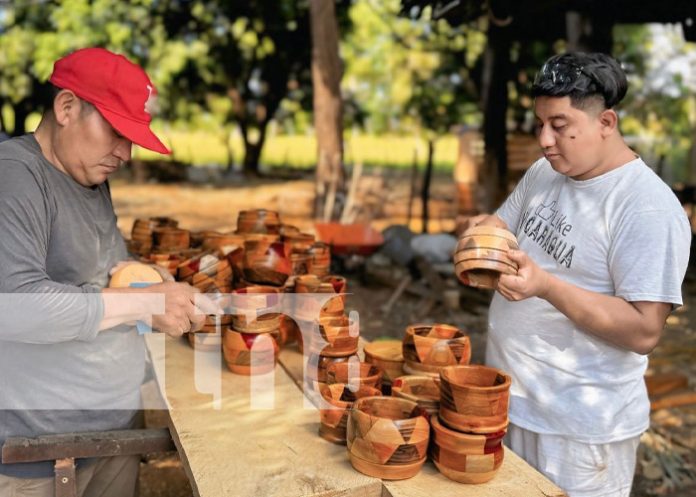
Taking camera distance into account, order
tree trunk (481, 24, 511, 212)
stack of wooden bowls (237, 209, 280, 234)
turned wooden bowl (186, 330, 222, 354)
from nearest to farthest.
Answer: turned wooden bowl (186, 330, 222, 354) < stack of wooden bowls (237, 209, 280, 234) < tree trunk (481, 24, 511, 212)

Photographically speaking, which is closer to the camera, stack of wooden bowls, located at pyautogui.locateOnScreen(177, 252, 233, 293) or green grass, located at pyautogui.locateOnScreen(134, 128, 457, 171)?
stack of wooden bowls, located at pyautogui.locateOnScreen(177, 252, 233, 293)

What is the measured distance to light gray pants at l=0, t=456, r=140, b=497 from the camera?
2.05 metres

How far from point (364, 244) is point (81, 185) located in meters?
6.08

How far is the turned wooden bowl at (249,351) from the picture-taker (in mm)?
2389

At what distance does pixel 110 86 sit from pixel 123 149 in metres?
0.19

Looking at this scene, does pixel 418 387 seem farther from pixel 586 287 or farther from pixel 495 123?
pixel 495 123

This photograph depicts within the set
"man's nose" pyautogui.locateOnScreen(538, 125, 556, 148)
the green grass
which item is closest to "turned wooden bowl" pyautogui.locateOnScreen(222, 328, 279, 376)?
"man's nose" pyautogui.locateOnScreen(538, 125, 556, 148)

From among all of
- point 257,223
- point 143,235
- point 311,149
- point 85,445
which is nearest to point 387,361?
point 85,445

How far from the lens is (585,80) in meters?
1.92

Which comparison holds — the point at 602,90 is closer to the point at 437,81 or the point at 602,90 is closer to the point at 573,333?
the point at 573,333

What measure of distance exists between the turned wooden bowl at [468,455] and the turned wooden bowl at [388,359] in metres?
0.51

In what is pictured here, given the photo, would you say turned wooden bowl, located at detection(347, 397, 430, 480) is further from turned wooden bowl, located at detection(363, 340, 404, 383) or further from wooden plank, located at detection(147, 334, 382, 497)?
turned wooden bowl, located at detection(363, 340, 404, 383)

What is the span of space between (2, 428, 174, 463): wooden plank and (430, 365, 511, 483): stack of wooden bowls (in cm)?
98

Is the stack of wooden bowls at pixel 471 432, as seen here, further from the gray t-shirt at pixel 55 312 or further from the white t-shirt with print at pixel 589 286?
the gray t-shirt at pixel 55 312
